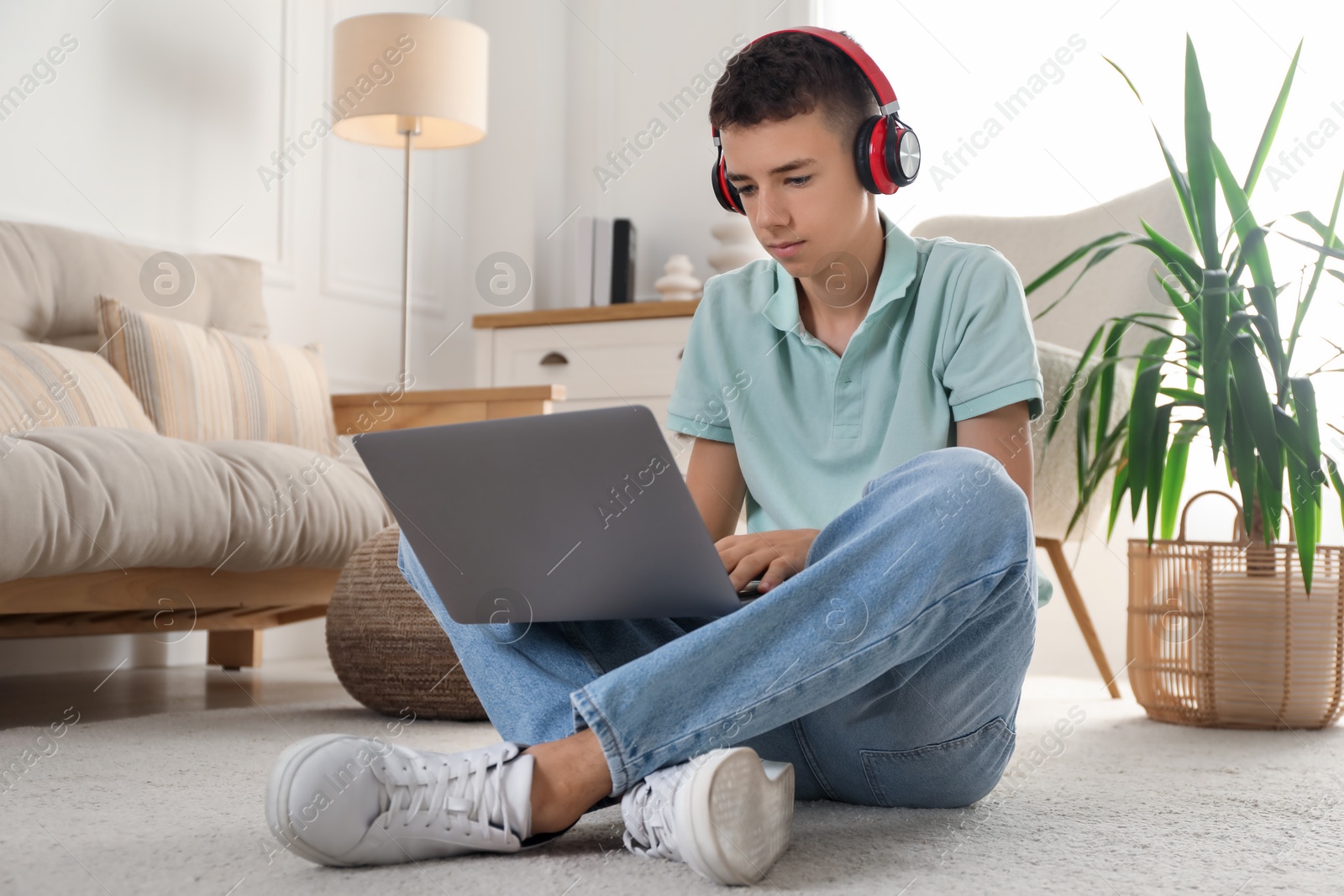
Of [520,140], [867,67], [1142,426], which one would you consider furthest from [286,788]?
[520,140]

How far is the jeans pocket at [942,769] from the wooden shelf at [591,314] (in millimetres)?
1827

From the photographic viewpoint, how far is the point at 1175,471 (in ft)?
6.00

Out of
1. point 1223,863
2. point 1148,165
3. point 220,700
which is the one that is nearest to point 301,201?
point 220,700

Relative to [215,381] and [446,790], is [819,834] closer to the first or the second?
[446,790]

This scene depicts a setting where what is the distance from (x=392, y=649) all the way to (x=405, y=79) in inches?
60.8

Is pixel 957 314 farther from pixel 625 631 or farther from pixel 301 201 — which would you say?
pixel 301 201

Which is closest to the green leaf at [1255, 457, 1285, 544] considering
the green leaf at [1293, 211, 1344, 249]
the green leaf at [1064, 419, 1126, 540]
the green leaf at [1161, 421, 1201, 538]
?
the green leaf at [1161, 421, 1201, 538]

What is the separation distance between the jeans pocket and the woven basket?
90 centimetres

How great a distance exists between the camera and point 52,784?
3.73 feet

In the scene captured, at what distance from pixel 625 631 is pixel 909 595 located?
268 mm

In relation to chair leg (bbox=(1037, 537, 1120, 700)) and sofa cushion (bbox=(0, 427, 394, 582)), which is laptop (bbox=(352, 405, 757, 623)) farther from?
chair leg (bbox=(1037, 537, 1120, 700))

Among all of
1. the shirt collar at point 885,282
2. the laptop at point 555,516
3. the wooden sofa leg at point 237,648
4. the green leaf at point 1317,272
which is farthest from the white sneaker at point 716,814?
the wooden sofa leg at point 237,648

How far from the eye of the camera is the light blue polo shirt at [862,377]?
1.08 meters

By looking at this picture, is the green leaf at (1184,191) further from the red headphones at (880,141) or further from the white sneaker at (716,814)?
the white sneaker at (716,814)
